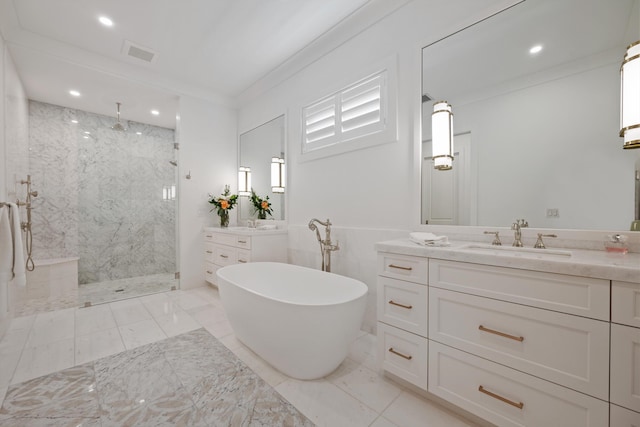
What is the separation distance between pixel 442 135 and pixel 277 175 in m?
1.92

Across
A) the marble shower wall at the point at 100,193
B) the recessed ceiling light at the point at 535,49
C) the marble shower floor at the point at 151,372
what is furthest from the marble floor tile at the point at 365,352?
the marble shower wall at the point at 100,193

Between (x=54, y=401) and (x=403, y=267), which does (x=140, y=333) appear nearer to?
(x=54, y=401)

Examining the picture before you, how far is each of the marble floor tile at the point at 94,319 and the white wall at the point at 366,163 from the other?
72.3 inches

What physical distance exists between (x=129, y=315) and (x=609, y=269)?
3484mm

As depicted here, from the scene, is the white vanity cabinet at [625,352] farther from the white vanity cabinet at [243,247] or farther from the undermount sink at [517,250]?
the white vanity cabinet at [243,247]

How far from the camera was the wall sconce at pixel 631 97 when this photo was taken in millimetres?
1107

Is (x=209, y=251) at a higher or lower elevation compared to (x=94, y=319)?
higher

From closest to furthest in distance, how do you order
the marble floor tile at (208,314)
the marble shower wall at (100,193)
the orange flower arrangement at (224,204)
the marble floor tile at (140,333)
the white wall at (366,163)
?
the white wall at (366,163)
the marble floor tile at (140,333)
the marble floor tile at (208,314)
the marble shower wall at (100,193)
the orange flower arrangement at (224,204)

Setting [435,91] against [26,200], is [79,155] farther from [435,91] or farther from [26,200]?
[435,91]

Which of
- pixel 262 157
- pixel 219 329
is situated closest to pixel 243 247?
pixel 219 329

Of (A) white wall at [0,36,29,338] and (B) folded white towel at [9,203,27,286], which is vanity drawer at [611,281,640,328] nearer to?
(B) folded white towel at [9,203,27,286]

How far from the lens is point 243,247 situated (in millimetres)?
2807

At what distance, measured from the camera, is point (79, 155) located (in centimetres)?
363

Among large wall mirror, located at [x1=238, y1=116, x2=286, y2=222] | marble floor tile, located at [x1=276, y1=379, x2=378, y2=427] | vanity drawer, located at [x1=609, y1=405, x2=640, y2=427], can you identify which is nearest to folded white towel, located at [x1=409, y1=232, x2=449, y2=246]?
vanity drawer, located at [x1=609, y1=405, x2=640, y2=427]
